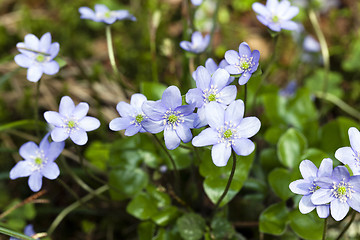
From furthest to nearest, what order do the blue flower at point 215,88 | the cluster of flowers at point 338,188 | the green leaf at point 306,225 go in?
the green leaf at point 306,225 → the blue flower at point 215,88 → the cluster of flowers at point 338,188

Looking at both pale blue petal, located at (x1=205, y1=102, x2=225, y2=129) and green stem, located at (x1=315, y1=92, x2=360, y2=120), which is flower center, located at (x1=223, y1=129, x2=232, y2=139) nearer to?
pale blue petal, located at (x1=205, y1=102, x2=225, y2=129)

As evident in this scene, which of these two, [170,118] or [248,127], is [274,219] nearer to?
[248,127]

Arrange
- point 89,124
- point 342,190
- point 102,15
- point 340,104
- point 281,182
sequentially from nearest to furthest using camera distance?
point 342,190 < point 89,124 < point 281,182 < point 102,15 < point 340,104

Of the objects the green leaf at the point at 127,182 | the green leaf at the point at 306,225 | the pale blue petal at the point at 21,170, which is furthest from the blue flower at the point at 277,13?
the pale blue petal at the point at 21,170

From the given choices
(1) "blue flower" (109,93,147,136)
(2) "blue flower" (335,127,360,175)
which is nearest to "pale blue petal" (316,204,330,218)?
(2) "blue flower" (335,127,360,175)

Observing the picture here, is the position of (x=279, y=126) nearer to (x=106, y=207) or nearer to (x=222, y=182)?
(x=222, y=182)

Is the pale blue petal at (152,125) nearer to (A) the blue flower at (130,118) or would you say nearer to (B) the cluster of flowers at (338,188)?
(A) the blue flower at (130,118)

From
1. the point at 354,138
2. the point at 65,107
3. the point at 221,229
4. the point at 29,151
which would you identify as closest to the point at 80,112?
the point at 65,107
